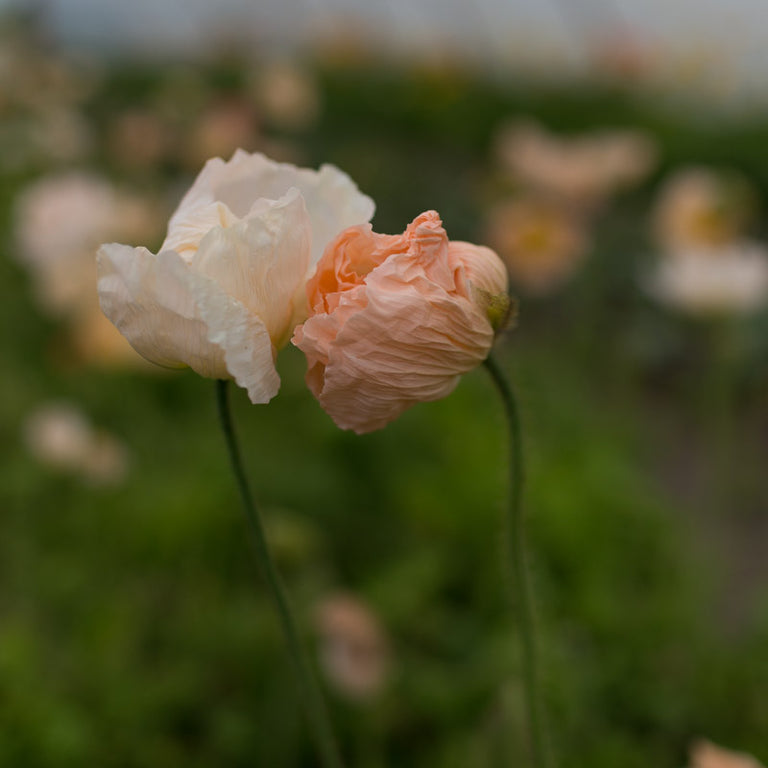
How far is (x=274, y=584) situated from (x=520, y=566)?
0.43ft

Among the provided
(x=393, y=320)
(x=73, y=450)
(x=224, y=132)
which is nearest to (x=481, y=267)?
Answer: (x=393, y=320)

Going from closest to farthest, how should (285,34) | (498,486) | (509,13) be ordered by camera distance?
(498,486), (509,13), (285,34)

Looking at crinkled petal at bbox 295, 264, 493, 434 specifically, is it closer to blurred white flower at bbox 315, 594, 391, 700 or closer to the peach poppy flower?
the peach poppy flower

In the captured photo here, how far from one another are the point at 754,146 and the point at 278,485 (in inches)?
140

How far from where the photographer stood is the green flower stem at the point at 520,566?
0.54m

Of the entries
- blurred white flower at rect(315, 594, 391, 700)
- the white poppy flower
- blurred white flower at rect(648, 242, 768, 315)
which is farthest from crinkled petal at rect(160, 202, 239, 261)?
blurred white flower at rect(648, 242, 768, 315)

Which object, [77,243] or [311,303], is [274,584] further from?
[77,243]

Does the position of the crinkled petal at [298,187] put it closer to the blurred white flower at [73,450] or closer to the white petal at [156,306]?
the white petal at [156,306]

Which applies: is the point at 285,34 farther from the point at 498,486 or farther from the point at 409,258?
the point at 409,258

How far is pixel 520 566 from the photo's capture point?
1.81ft

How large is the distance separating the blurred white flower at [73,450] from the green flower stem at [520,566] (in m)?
1.17

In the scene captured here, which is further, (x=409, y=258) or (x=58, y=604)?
(x=58, y=604)

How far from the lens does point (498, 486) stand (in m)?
1.70

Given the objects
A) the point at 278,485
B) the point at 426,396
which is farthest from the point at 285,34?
the point at 426,396
